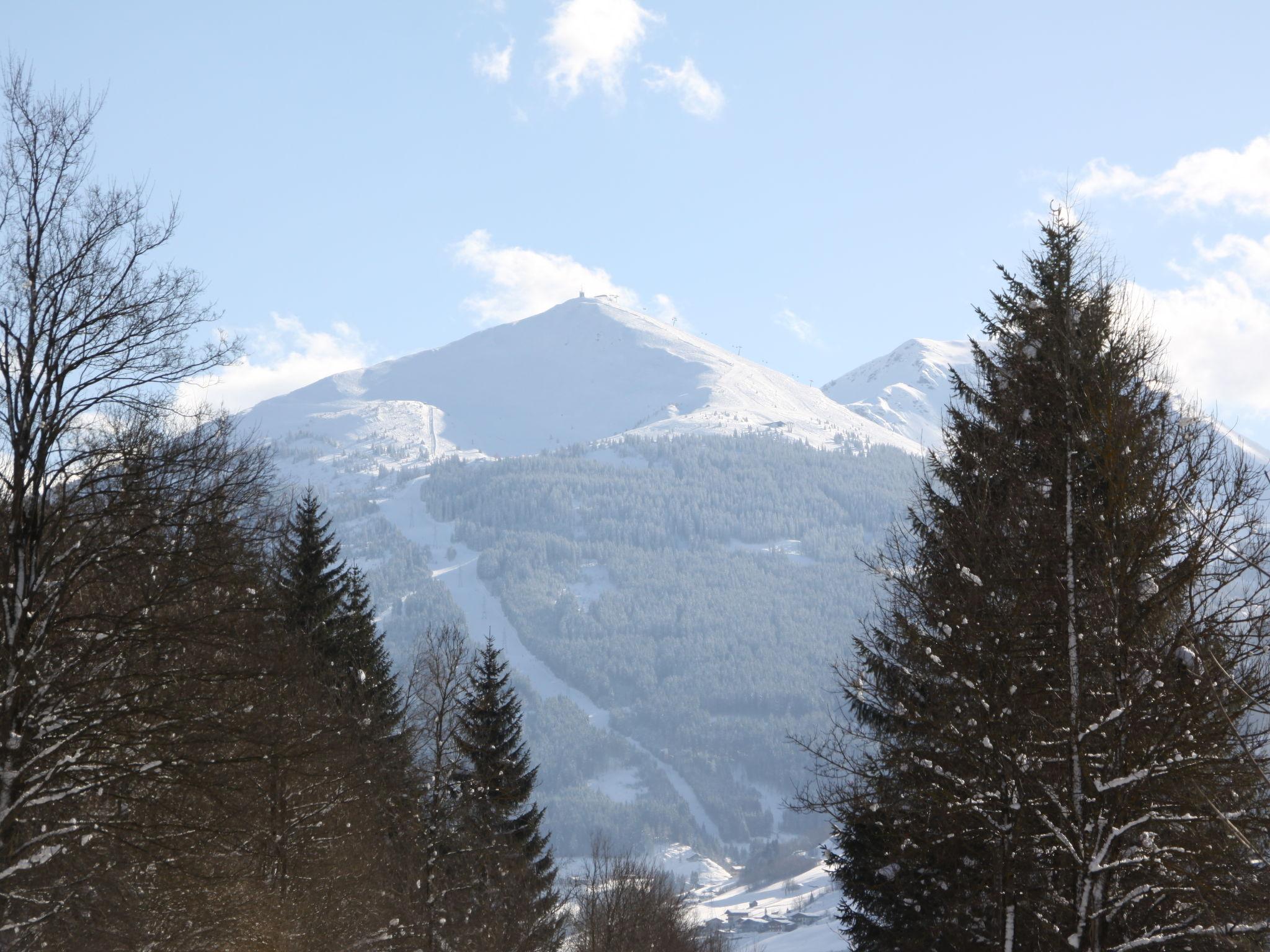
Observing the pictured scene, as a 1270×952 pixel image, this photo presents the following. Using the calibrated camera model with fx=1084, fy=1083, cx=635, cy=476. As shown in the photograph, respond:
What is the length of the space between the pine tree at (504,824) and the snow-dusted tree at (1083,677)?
1396 centimetres

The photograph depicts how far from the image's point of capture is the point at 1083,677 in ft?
39.8

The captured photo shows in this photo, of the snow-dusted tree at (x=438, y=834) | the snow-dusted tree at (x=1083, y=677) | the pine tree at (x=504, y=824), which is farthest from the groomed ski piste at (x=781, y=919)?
the snow-dusted tree at (x=1083, y=677)

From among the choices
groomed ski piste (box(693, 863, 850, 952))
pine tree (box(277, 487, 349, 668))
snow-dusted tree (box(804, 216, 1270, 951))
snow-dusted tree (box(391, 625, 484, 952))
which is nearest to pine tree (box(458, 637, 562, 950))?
snow-dusted tree (box(391, 625, 484, 952))

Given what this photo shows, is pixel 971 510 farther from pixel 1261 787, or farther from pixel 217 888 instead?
pixel 217 888

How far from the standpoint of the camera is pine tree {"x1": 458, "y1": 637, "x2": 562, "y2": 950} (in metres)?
26.6

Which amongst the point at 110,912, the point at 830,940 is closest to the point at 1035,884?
the point at 110,912

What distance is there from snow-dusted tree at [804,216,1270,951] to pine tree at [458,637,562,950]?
1396 centimetres

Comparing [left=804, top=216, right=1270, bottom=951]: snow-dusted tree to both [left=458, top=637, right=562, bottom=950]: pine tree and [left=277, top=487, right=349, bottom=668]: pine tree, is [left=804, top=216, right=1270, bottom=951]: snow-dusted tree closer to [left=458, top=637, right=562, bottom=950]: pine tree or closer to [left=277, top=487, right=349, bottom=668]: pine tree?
[left=277, top=487, right=349, bottom=668]: pine tree

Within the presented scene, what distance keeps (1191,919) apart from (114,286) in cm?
1281

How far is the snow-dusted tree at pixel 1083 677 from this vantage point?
34.8 ft

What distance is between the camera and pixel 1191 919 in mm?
10469

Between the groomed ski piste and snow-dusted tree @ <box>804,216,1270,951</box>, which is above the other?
snow-dusted tree @ <box>804,216,1270,951</box>

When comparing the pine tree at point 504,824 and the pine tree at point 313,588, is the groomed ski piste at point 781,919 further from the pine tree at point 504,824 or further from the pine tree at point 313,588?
the pine tree at point 313,588

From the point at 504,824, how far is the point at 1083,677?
2210 cm
